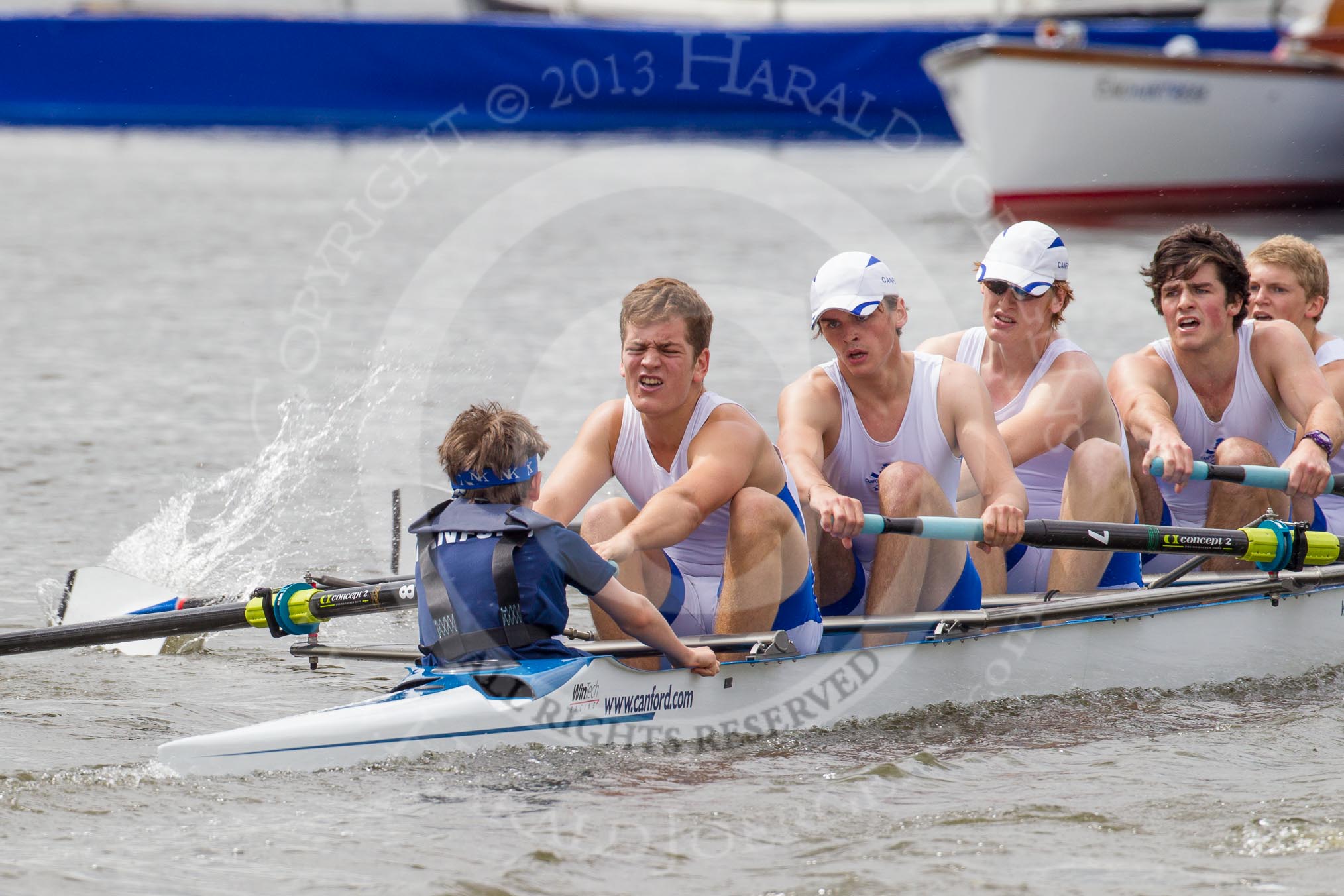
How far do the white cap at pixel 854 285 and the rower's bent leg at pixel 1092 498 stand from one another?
1.12 meters

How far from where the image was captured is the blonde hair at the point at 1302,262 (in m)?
6.51

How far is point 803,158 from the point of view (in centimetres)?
2558

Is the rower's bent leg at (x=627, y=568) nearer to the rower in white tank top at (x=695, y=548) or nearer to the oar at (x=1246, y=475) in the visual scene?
the rower in white tank top at (x=695, y=548)

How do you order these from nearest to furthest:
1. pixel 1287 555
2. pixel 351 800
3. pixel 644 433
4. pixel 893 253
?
pixel 351 800 → pixel 644 433 → pixel 1287 555 → pixel 893 253

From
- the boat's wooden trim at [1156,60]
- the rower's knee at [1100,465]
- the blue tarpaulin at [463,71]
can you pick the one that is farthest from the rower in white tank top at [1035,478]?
the blue tarpaulin at [463,71]

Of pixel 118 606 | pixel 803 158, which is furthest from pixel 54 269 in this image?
pixel 803 158

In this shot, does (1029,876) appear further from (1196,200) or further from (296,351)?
(1196,200)

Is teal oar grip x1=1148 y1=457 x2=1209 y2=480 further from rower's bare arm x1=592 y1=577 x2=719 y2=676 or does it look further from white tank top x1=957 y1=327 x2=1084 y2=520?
rower's bare arm x1=592 y1=577 x2=719 y2=676

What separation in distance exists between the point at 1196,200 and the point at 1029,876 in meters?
17.6

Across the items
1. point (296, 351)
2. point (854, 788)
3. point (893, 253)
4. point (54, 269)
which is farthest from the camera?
point (893, 253)

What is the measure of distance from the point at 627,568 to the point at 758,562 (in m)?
0.41

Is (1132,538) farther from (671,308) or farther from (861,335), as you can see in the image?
(671,308)

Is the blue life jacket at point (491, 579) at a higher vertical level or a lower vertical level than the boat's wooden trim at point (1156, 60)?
lower

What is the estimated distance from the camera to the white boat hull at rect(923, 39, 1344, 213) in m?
17.7
